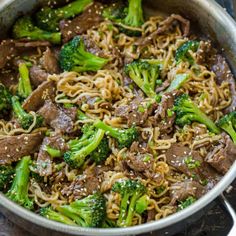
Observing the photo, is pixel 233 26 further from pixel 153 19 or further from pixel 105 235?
pixel 105 235

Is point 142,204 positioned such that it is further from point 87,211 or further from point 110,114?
point 110,114

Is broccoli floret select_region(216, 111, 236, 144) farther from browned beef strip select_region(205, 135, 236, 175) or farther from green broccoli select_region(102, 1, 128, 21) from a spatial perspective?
green broccoli select_region(102, 1, 128, 21)

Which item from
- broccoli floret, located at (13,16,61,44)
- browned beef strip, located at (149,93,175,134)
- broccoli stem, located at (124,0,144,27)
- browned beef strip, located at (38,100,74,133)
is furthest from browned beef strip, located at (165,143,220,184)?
broccoli floret, located at (13,16,61,44)

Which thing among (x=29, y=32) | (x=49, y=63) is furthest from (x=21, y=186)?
(x=29, y=32)

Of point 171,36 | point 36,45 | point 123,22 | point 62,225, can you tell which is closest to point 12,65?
point 36,45

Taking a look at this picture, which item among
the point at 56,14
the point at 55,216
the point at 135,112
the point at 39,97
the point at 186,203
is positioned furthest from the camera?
the point at 56,14

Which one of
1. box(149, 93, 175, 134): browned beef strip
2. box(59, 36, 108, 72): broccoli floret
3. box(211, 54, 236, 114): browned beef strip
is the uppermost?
box(211, 54, 236, 114): browned beef strip
